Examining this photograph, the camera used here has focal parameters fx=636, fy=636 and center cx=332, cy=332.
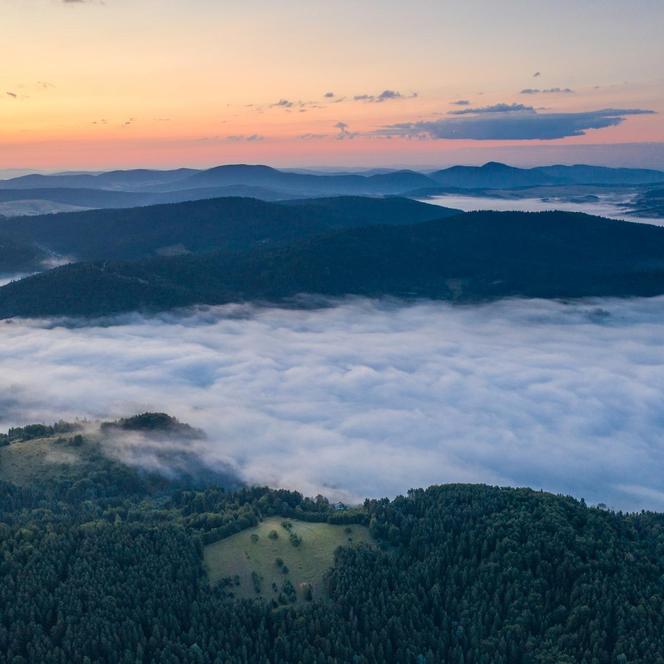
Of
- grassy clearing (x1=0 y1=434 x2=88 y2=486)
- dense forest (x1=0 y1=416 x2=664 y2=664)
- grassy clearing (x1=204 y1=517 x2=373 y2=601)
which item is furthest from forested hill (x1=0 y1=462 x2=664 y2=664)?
grassy clearing (x1=0 y1=434 x2=88 y2=486)

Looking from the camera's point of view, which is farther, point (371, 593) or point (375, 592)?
point (375, 592)

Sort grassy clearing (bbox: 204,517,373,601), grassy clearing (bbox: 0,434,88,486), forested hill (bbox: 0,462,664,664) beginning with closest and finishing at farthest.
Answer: forested hill (bbox: 0,462,664,664), grassy clearing (bbox: 204,517,373,601), grassy clearing (bbox: 0,434,88,486)

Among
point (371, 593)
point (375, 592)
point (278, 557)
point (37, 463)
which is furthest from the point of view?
point (37, 463)

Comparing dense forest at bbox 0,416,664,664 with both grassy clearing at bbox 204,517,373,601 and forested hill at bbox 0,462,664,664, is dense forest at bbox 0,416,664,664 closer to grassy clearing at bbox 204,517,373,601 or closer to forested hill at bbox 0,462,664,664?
forested hill at bbox 0,462,664,664

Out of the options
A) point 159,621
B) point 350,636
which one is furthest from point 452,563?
point 159,621

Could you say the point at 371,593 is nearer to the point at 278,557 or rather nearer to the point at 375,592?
the point at 375,592

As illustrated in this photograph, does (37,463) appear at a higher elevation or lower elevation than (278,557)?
higher

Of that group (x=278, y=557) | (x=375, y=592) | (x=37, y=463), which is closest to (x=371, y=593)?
(x=375, y=592)
